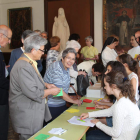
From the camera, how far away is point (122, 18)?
766 cm

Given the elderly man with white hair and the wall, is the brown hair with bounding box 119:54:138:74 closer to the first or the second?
the elderly man with white hair

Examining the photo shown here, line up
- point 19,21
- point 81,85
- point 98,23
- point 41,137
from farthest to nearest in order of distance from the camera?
point 19,21, point 98,23, point 81,85, point 41,137

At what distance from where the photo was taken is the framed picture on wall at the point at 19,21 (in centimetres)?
901

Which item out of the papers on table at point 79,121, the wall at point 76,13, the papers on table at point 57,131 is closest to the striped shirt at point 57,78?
the papers on table at point 79,121

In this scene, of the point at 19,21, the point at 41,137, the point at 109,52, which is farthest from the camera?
the point at 19,21

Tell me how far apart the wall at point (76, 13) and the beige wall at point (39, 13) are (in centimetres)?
37

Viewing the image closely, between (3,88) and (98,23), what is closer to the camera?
(3,88)

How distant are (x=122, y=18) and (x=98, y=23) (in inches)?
37.9

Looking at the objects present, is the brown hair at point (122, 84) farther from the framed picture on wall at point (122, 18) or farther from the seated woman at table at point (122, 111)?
the framed picture on wall at point (122, 18)

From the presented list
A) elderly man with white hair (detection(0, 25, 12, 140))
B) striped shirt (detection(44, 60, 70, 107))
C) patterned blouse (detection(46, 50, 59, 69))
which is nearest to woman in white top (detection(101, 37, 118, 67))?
patterned blouse (detection(46, 50, 59, 69))

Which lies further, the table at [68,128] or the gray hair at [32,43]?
the gray hair at [32,43]

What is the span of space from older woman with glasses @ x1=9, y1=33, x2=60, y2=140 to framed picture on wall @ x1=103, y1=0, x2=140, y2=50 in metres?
5.96

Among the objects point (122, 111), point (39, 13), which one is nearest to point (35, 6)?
point (39, 13)

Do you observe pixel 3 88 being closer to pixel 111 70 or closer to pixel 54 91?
pixel 54 91
